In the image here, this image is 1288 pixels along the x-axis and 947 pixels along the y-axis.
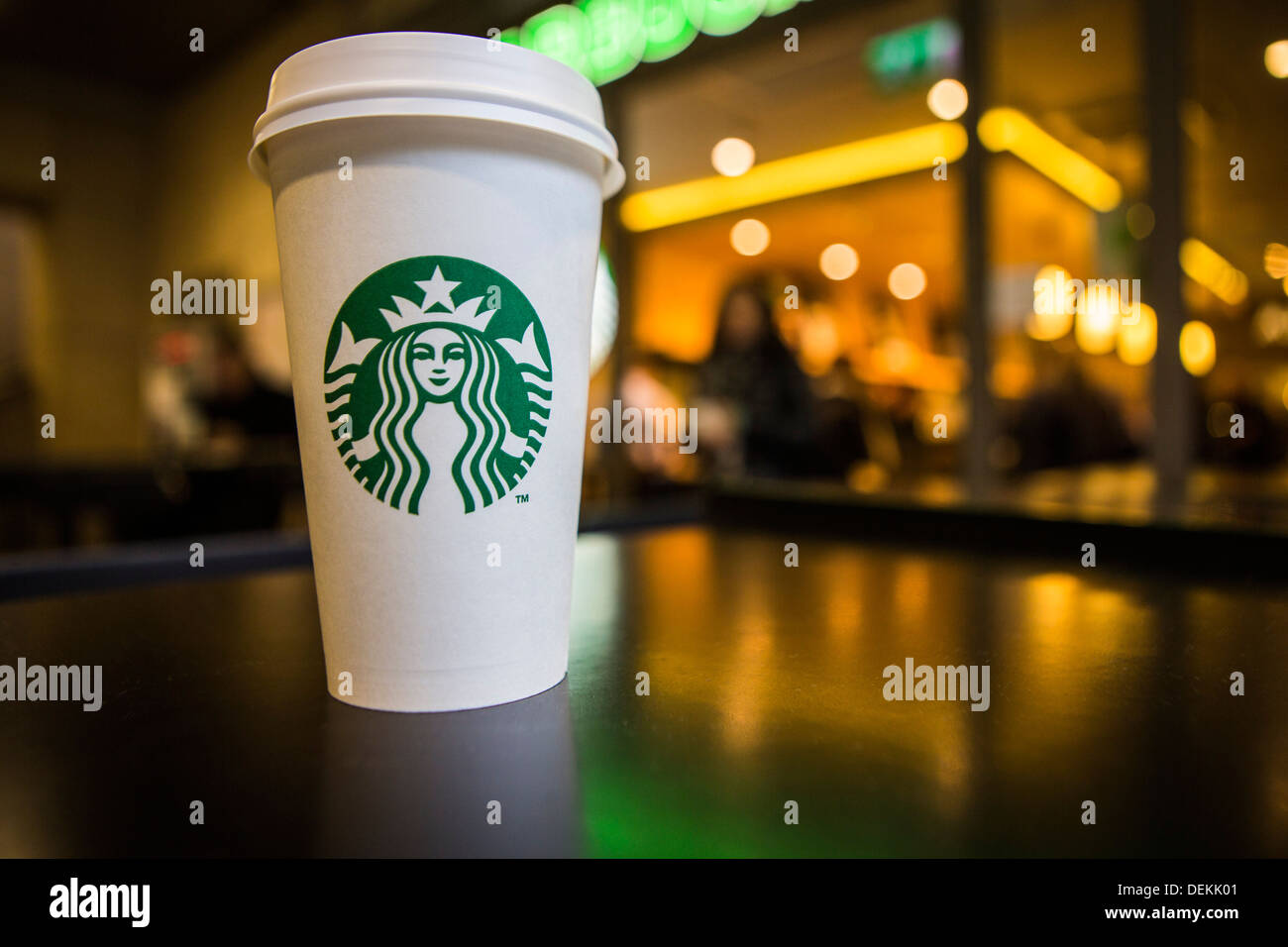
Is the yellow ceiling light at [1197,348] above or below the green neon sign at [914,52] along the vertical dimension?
below

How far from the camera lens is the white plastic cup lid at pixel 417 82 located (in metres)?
0.43

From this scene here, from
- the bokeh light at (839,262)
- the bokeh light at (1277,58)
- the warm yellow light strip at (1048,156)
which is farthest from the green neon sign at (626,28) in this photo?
the bokeh light at (1277,58)

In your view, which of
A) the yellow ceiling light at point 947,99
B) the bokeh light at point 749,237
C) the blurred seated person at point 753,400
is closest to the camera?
the blurred seated person at point 753,400

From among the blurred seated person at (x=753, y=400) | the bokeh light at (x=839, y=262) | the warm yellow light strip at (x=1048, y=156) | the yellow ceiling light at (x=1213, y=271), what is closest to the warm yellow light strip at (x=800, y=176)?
the warm yellow light strip at (x=1048, y=156)

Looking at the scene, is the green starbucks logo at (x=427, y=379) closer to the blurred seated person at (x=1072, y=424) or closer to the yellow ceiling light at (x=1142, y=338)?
the yellow ceiling light at (x=1142, y=338)

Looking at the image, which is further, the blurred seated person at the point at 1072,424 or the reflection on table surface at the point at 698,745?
the blurred seated person at the point at 1072,424

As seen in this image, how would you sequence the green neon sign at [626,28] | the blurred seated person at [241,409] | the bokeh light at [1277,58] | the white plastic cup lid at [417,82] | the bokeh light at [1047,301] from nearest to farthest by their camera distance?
the white plastic cup lid at [417,82]
the bokeh light at [1277,58]
the bokeh light at [1047,301]
the green neon sign at [626,28]
the blurred seated person at [241,409]

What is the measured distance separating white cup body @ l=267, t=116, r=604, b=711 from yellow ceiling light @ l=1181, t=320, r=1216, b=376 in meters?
3.19

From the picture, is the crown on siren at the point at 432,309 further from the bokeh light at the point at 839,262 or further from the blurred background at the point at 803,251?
the bokeh light at the point at 839,262

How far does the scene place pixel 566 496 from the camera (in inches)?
→ 20.0

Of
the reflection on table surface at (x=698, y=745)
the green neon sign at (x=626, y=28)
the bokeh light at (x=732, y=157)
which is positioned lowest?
the reflection on table surface at (x=698, y=745)

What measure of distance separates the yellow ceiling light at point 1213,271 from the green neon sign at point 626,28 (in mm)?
1840

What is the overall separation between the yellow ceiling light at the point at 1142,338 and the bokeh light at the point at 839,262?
1929 mm
